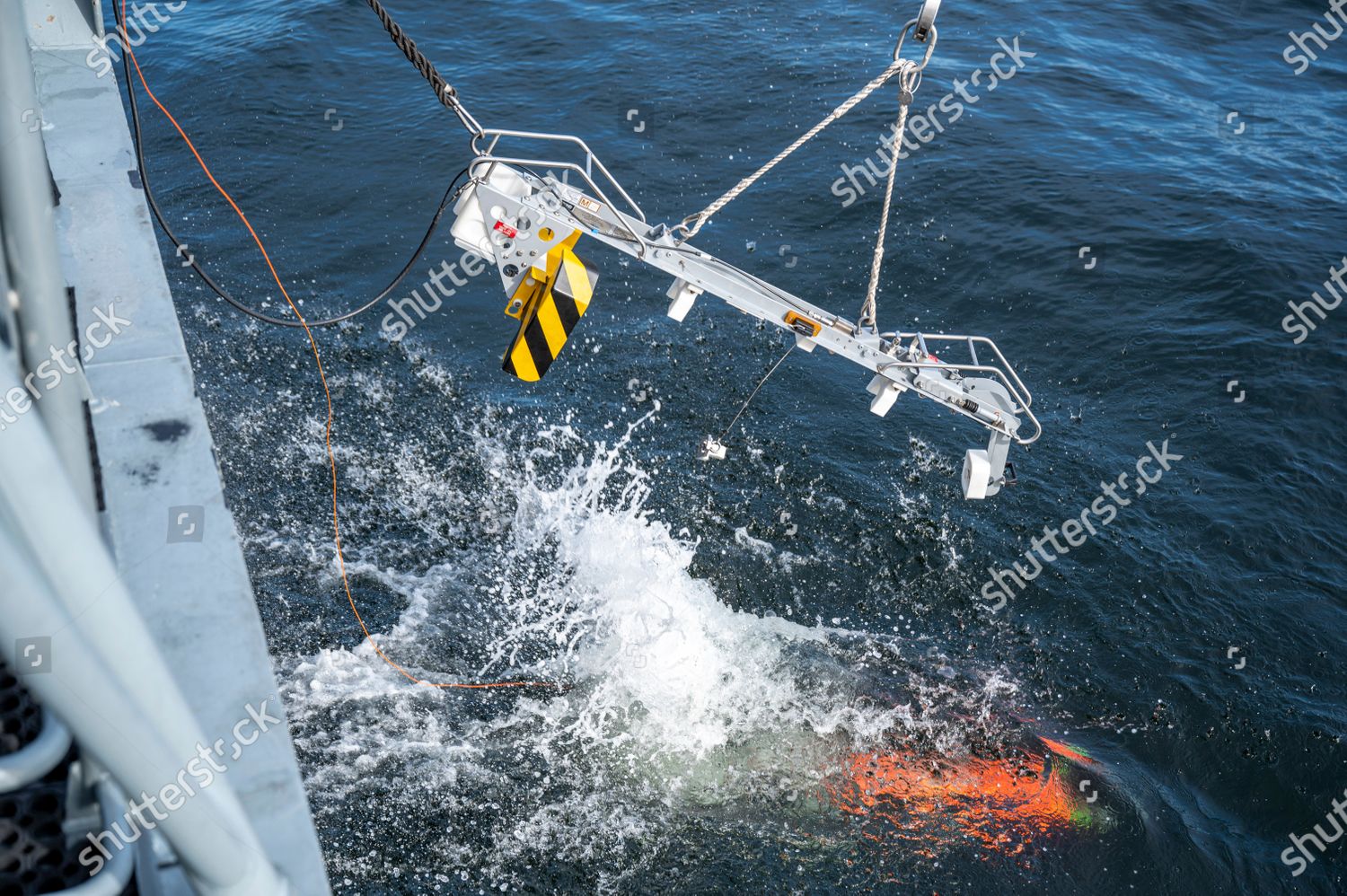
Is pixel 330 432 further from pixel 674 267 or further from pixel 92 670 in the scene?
pixel 92 670

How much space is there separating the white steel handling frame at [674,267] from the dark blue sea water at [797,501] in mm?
1989

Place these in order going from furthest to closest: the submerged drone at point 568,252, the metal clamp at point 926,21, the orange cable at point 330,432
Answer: the orange cable at point 330,432, the submerged drone at point 568,252, the metal clamp at point 926,21

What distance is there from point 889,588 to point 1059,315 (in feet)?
14.6

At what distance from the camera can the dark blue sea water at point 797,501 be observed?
254 inches

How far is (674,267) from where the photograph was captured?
5812mm

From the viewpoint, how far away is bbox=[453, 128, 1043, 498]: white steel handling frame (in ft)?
18.1

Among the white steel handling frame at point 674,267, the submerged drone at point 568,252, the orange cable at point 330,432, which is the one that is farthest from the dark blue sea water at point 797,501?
the submerged drone at point 568,252

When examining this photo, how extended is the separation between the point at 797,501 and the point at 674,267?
3.29m

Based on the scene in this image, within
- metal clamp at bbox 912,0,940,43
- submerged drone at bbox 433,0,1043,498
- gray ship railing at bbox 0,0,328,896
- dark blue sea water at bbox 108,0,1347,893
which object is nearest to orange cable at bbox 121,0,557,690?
dark blue sea water at bbox 108,0,1347,893

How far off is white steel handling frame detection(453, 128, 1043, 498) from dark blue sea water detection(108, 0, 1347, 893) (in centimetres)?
199

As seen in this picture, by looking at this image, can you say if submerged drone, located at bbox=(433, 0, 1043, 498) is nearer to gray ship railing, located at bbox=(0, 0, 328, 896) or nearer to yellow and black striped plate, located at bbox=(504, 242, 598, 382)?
yellow and black striped plate, located at bbox=(504, 242, 598, 382)

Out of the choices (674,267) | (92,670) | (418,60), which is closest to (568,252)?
(674,267)

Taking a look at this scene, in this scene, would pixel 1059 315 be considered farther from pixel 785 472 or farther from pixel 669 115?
pixel 669 115

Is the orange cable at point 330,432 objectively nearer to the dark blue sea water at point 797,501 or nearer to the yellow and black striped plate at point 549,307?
the dark blue sea water at point 797,501
